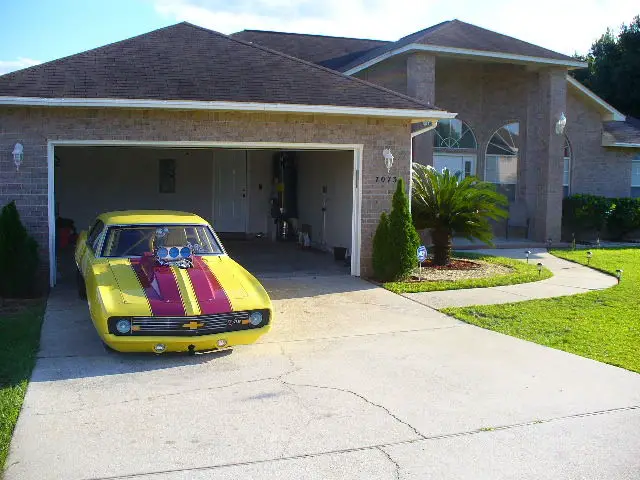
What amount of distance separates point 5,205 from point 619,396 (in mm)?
8764

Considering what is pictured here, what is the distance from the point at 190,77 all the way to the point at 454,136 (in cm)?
950

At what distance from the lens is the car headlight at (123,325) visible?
6719 millimetres

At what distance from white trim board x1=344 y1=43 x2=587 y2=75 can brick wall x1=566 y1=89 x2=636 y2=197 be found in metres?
2.82

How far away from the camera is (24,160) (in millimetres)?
10617

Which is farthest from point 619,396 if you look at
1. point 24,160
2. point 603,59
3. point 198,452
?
point 603,59

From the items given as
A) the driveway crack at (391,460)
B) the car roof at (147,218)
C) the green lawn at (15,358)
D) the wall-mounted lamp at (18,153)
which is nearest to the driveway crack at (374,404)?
the driveway crack at (391,460)

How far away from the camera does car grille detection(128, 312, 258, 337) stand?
6.77 metres

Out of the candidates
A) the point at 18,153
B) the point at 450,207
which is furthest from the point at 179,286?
the point at 450,207

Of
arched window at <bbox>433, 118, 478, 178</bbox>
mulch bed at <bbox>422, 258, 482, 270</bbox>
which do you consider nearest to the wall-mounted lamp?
mulch bed at <bbox>422, 258, 482, 270</bbox>

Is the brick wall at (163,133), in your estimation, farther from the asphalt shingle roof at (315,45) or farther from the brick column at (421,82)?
the asphalt shingle roof at (315,45)

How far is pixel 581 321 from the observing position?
354 inches

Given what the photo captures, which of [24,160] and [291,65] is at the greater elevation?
[291,65]

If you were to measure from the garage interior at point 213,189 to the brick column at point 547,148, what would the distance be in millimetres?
5751

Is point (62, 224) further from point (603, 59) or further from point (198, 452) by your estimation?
point (603, 59)
